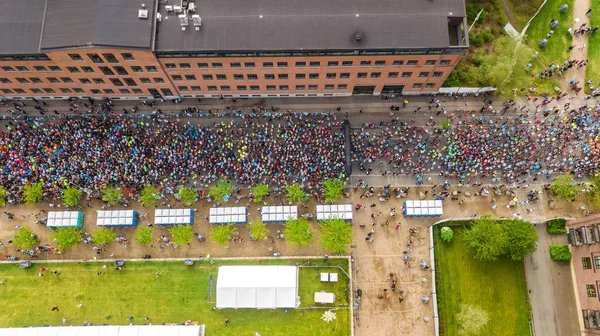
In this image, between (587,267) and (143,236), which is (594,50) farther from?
(143,236)

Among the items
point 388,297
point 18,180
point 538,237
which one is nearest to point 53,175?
point 18,180

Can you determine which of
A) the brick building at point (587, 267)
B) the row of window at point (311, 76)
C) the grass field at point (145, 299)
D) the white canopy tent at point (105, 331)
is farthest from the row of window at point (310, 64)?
the white canopy tent at point (105, 331)

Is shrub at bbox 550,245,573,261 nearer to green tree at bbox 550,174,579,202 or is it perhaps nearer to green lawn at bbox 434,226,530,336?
green lawn at bbox 434,226,530,336

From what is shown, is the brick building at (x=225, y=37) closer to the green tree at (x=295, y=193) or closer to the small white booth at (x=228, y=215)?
the green tree at (x=295, y=193)

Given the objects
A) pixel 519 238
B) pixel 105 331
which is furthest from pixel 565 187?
pixel 105 331

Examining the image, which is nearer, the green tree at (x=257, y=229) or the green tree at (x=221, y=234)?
the green tree at (x=221, y=234)

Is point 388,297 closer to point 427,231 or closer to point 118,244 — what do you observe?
point 427,231

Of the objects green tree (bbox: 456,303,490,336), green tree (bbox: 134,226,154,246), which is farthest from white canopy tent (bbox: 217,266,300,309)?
green tree (bbox: 456,303,490,336)
